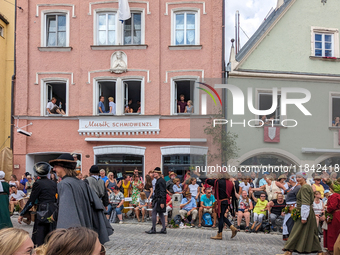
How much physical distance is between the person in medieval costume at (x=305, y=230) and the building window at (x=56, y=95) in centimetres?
1393

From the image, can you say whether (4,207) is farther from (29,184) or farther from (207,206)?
(29,184)

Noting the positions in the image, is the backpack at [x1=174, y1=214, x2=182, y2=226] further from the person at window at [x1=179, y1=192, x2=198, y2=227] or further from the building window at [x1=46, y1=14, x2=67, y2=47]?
the building window at [x1=46, y1=14, x2=67, y2=47]

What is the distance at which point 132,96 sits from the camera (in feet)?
64.4

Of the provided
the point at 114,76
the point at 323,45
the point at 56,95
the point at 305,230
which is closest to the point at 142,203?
the point at 114,76

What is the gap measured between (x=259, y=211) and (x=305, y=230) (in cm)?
469

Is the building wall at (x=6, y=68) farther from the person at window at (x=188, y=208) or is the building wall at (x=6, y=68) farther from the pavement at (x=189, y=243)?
the person at window at (x=188, y=208)

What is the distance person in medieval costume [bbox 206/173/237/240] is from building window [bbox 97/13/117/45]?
10891 mm

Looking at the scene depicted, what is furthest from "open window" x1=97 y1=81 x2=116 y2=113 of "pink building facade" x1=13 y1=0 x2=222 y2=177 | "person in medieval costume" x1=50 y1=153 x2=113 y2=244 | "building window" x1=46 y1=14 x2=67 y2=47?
"person in medieval costume" x1=50 y1=153 x2=113 y2=244

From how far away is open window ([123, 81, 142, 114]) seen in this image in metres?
19.5

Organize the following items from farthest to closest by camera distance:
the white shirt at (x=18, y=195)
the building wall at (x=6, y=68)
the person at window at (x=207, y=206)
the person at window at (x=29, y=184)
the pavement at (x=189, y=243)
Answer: the building wall at (x=6, y=68) < the person at window at (x=29, y=184) < the white shirt at (x=18, y=195) < the person at window at (x=207, y=206) < the pavement at (x=189, y=243)

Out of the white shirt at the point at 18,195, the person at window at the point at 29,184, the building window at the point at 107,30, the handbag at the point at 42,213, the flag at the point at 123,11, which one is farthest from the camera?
the building window at the point at 107,30

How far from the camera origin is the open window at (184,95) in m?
19.1

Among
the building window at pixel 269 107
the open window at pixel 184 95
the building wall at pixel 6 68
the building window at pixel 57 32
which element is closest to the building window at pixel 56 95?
the building window at pixel 57 32

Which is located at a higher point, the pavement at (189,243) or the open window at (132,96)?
the open window at (132,96)
